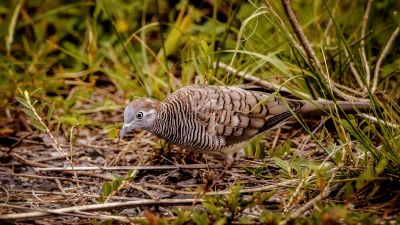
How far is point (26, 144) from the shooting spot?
4191 millimetres

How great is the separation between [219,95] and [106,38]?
225 cm

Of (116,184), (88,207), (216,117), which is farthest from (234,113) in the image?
(88,207)

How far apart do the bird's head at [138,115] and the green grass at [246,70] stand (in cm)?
9

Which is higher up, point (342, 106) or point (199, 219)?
point (342, 106)

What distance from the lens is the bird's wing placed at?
3520mm

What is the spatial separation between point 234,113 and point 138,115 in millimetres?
567

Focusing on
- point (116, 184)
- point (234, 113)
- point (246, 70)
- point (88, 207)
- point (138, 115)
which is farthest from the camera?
point (246, 70)

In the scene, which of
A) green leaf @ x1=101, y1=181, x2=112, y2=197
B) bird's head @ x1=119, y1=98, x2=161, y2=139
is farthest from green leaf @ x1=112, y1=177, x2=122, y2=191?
bird's head @ x1=119, y1=98, x2=161, y2=139

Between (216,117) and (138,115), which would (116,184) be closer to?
(138,115)

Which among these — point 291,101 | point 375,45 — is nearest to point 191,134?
point 291,101

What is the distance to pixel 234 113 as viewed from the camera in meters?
3.56

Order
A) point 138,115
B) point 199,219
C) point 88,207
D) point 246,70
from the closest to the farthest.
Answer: point 199,219 → point 88,207 → point 138,115 → point 246,70

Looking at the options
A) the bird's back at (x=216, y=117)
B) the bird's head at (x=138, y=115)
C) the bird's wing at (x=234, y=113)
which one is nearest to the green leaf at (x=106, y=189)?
the bird's head at (x=138, y=115)

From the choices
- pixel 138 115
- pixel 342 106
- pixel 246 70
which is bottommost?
pixel 138 115
